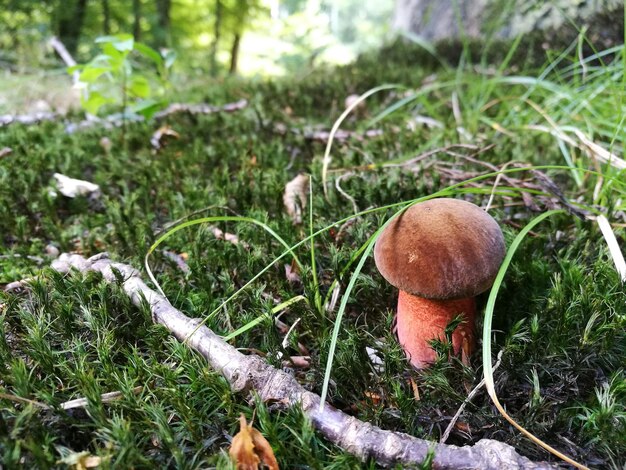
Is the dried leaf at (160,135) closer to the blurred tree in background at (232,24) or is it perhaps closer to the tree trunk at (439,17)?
the blurred tree in background at (232,24)

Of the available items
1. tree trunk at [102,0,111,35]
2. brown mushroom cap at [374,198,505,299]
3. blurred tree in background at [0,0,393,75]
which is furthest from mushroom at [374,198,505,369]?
tree trunk at [102,0,111,35]

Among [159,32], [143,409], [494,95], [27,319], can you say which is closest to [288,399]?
[143,409]

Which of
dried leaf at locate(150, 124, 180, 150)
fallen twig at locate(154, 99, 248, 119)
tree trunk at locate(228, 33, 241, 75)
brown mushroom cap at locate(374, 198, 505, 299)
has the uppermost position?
brown mushroom cap at locate(374, 198, 505, 299)

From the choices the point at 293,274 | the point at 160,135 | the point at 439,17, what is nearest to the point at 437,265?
the point at 293,274

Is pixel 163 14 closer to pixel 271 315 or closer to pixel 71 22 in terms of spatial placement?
pixel 71 22

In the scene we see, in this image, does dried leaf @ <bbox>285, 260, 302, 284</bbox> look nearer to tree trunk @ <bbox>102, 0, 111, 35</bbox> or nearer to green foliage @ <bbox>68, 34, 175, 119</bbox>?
green foliage @ <bbox>68, 34, 175, 119</bbox>

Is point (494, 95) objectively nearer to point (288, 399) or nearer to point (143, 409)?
point (288, 399)
